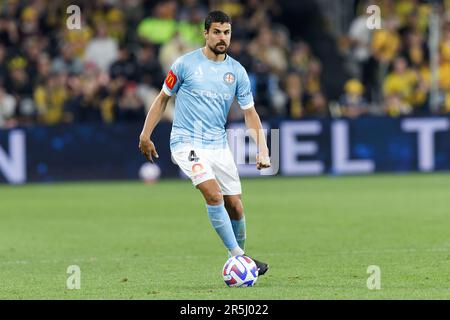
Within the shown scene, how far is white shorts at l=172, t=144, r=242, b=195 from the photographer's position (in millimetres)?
10125

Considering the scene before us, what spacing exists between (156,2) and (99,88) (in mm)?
3677

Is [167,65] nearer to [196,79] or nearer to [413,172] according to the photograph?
[413,172]

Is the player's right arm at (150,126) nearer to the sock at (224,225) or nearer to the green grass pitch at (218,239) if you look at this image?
the sock at (224,225)

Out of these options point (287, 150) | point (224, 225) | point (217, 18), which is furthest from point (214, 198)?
point (287, 150)

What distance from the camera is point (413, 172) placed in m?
23.8

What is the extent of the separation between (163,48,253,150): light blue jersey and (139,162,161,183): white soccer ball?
42.3ft

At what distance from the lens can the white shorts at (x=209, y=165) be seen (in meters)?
10.1

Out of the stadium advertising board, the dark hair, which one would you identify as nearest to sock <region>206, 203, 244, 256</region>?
the dark hair

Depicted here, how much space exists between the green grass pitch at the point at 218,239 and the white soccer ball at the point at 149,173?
0.21 m

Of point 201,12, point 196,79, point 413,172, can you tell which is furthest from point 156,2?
point 196,79

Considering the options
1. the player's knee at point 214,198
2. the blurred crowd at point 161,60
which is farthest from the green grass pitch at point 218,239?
the blurred crowd at point 161,60

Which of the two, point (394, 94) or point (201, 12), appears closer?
point (394, 94)

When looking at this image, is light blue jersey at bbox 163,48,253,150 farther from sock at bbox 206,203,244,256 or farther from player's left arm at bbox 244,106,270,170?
sock at bbox 206,203,244,256

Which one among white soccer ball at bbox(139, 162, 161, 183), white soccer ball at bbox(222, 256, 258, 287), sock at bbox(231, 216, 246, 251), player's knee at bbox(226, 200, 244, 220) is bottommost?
white soccer ball at bbox(139, 162, 161, 183)
